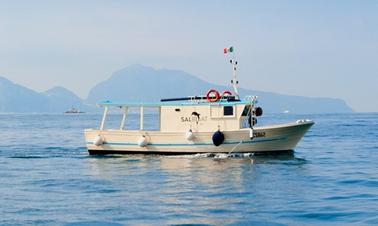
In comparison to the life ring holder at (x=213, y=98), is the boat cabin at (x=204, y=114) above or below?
below

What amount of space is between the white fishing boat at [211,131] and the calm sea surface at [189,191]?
32.8 inches

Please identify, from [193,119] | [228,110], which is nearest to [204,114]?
[193,119]

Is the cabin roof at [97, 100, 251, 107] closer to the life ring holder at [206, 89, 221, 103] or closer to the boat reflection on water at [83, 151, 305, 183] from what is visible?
the life ring holder at [206, 89, 221, 103]

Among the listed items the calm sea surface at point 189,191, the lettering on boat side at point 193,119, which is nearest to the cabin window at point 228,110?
the lettering on boat side at point 193,119

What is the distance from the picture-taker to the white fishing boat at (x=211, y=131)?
109 feet

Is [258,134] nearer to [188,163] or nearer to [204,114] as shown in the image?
[204,114]

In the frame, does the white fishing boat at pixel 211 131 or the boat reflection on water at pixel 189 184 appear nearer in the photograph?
the boat reflection on water at pixel 189 184

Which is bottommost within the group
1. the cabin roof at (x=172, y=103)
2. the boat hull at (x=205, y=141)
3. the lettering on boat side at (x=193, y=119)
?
the boat hull at (x=205, y=141)

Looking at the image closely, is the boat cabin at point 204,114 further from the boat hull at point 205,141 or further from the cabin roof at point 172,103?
the boat hull at point 205,141

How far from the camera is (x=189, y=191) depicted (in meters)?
21.4

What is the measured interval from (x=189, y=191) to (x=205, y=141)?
1229 cm

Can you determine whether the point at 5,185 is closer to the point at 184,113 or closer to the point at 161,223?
the point at 161,223

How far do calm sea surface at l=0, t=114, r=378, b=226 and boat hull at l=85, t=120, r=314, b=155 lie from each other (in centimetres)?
69

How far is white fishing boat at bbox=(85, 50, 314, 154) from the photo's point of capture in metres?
33.2
